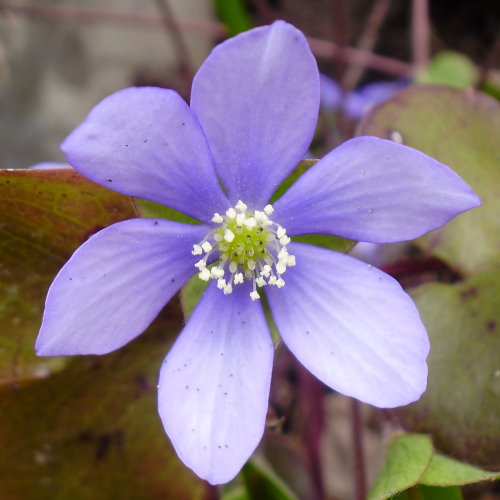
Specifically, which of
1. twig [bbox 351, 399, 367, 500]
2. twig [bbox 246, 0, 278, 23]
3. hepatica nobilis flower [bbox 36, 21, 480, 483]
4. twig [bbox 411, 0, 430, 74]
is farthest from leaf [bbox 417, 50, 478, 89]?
hepatica nobilis flower [bbox 36, 21, 480, 483]

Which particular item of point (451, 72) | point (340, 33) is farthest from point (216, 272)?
point (451, 72)

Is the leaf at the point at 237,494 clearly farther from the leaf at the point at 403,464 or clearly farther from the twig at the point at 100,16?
the twig at the point at 100,16

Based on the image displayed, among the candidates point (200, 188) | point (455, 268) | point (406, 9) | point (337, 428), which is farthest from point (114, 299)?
point (406, 9)

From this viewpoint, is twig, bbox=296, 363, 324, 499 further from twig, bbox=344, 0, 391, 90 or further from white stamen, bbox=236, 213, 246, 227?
twig, bbox=344, 0, 391, 90

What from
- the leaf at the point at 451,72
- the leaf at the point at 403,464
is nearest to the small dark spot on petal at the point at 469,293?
the leaf at the point at 403,464

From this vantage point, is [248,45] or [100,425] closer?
[248,45]

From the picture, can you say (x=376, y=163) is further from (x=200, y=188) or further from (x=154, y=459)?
(x=154, y=459)
